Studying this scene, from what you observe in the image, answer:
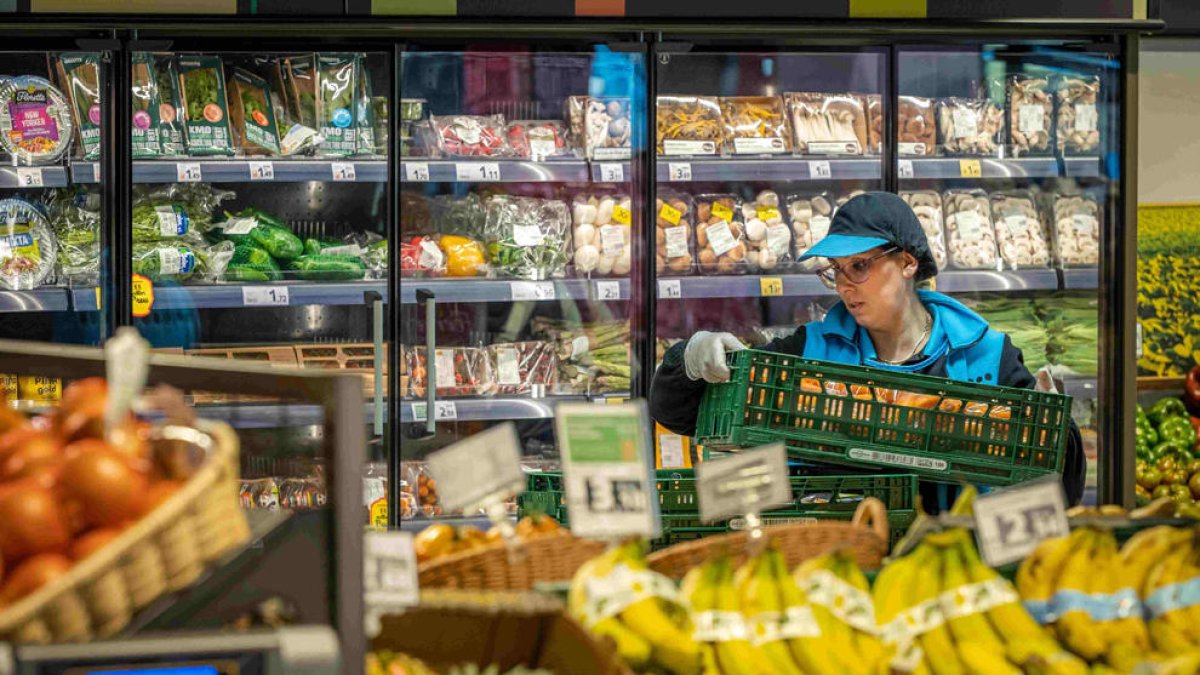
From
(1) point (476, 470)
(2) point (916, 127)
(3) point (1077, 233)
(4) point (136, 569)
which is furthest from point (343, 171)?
(4) point (136, 569)

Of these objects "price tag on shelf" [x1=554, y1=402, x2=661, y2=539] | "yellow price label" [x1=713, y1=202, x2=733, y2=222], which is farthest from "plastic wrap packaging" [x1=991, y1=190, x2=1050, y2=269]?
"price tag on shelf" [x1=554, y1=402, x2=661, y2=539]

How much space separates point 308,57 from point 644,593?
10.2 ft

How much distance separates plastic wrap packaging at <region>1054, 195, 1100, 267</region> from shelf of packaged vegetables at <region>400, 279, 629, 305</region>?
4.93 feet

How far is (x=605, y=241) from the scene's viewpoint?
13.7 ft

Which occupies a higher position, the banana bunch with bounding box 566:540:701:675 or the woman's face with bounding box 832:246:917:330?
the woman's face with bounding box 832:246:917:330

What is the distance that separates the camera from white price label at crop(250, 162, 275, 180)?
12.5 feet

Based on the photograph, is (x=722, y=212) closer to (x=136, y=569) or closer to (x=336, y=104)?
(x=336, y=104)

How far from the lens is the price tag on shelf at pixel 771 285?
13.4 feet

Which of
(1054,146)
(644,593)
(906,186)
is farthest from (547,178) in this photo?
(644,593)

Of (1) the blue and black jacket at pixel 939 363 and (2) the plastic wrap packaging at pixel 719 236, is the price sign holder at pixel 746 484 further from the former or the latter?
(2) the plastic wrap packaging at pixel 719 236

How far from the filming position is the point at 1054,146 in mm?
4309

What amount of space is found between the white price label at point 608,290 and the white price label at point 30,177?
1.67 meters

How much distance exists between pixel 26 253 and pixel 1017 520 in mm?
3287

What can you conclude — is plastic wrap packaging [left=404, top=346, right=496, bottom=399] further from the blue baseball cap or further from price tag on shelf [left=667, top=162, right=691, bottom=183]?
the blue baseball cap
